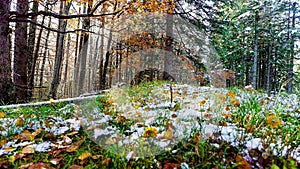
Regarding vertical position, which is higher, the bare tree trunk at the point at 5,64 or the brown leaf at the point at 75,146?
the bare tree trunk at the point at 5,64

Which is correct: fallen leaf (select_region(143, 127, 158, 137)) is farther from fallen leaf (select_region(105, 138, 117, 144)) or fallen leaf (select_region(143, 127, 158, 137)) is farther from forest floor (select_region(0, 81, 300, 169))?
fallen leaf (select_region(105, 138, 117, 144))

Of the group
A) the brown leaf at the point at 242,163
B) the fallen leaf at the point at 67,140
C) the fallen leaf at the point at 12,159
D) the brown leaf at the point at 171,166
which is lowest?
the fallen leaf at the point at 12,159

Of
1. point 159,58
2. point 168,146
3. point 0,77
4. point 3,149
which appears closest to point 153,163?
point 168,146

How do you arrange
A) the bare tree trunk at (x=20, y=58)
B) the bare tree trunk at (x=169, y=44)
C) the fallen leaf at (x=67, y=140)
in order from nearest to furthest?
the fallen leaf at (x=67, y=140), the bare tree trunk at (x=20, y=58), the bare tree trunk at (x=169, y=44)

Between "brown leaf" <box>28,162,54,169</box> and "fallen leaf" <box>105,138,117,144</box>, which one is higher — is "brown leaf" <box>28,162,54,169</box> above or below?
below

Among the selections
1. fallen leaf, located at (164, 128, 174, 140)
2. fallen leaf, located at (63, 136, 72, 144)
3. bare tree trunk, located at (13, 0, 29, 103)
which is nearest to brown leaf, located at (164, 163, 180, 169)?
fallen leaf, located at (164, 128, 174, 140)

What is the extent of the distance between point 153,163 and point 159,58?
7.53 m

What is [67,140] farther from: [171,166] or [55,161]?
[171,166]

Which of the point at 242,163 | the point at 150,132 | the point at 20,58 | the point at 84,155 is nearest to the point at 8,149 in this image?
the point at 84,155

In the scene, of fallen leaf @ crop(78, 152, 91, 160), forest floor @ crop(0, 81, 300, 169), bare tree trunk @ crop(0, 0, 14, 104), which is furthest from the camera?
bare tree trunk @ crop(0, 0, 14, 104)

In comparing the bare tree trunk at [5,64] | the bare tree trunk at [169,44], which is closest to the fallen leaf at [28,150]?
the bare tree trunk at [5,64]

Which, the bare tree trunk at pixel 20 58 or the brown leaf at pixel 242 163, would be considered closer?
the brown leaf at pixel 242 163

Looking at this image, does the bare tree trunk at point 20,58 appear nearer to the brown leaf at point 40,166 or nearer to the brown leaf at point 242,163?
the brown leaf at point 40,166

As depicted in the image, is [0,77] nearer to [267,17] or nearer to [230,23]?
[230,23]
